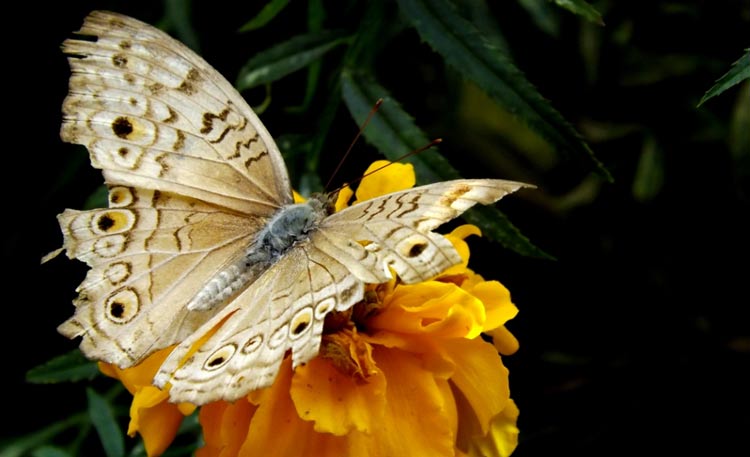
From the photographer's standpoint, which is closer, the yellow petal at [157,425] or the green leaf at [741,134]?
the yellow petal at [157,425]

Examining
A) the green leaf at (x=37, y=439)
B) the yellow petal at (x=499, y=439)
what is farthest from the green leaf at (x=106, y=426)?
the yellow petal at (x=499, y=439)

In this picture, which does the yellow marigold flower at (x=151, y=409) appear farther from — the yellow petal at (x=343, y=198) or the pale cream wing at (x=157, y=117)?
the yellow petal at (x=343, y=198)

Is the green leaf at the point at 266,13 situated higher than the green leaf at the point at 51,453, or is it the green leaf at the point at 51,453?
the green leaf at the point at 266,13

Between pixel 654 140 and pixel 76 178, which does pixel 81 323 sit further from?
pixel 654 140

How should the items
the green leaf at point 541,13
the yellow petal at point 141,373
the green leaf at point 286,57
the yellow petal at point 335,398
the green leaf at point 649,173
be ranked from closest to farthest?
the yellow petal at point 335,398 < the yellow petal at point 141,373 < the green leaf at point 286,57 < the green leaf at point 541,13 < the green leaf at point 649,173

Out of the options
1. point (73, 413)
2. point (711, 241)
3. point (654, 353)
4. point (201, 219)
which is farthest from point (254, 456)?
point (711, 241)

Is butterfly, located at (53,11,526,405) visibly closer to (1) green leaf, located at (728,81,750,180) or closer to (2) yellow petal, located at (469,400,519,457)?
(2) yellow petal, located at (469,400,519,457)
